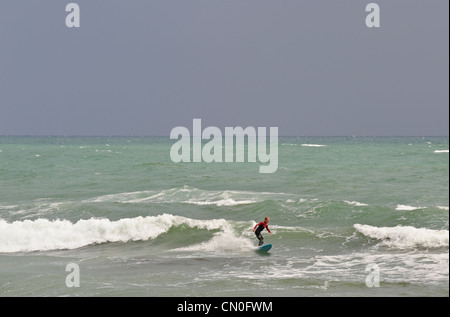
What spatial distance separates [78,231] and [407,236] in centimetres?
1296

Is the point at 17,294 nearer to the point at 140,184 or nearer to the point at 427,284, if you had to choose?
the point at 427,284

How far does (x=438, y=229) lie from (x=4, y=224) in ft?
57.9

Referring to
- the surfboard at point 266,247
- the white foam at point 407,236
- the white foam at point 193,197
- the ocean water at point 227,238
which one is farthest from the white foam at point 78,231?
the white foam at point 407,236

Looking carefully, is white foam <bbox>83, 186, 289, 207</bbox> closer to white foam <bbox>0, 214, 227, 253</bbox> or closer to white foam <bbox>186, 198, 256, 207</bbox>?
white foam <bbox>186, 198, 256, 207</bbox>

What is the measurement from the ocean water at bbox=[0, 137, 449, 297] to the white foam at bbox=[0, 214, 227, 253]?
42mm

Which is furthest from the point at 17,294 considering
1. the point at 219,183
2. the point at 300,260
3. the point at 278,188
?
the point at 219,183

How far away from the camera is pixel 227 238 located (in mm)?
21062

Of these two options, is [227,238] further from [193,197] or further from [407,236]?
[193,197]

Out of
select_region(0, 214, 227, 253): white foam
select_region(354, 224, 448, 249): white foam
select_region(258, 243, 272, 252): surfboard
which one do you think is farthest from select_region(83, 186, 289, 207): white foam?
select_region(258, 243, 272, 252): surfboard

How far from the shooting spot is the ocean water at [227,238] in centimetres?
1411

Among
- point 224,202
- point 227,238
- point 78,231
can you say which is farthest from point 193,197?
point 227,238

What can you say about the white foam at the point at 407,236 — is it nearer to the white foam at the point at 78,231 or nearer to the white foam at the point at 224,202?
the white foam at the point at 78,231

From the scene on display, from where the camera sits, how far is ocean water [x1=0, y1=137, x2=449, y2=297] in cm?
1411

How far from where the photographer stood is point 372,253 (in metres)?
17.9
